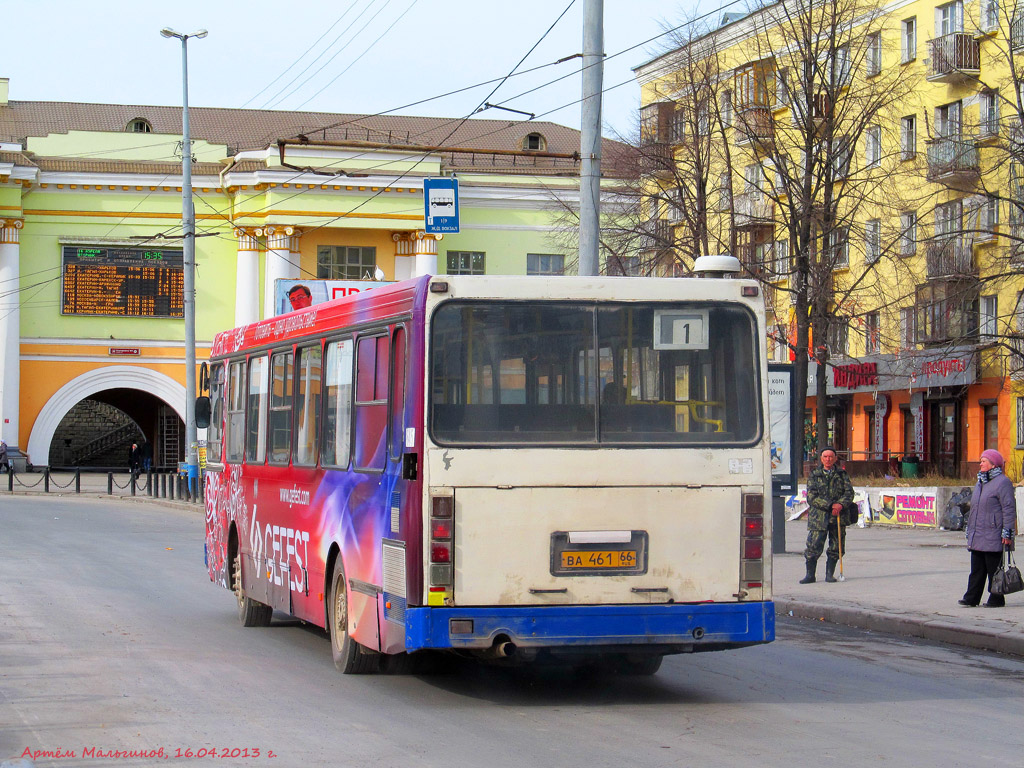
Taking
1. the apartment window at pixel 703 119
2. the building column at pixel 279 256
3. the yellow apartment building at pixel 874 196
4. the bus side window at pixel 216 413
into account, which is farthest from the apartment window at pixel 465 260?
the bus side window at pixel 216 413

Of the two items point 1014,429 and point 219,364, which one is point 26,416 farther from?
point 219,364

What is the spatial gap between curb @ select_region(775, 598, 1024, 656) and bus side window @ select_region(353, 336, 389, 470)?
624 centimetres

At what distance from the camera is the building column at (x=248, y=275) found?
2184 inches

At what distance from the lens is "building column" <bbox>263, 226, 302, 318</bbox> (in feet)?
180

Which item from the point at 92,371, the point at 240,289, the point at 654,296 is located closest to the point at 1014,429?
the point at 240,289

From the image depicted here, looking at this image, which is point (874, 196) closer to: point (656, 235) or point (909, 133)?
point (909, 133)

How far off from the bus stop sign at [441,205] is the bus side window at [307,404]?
950 centimetres

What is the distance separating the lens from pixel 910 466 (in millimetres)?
44344

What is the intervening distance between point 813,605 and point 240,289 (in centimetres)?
4289

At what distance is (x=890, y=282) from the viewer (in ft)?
148

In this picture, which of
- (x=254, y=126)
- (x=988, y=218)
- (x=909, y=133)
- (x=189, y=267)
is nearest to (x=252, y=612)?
(x=189, y=267)

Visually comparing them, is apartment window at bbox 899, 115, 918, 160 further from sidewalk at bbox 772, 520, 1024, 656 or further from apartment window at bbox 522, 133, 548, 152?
sidewalk at bbox 772, 520, 1024, 656

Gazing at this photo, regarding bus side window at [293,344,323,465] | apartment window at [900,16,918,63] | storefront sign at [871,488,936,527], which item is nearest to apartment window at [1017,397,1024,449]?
apartment window at [900,16,918,63]

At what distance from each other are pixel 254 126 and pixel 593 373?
5876 cm
